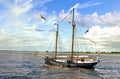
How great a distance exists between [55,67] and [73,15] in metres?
17.7

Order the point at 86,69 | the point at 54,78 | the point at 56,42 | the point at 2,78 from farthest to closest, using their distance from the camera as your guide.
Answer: the point at 56,42, the point at 86,69, the point at 54,78, the point at 2,78

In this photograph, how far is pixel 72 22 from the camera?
3720 inches

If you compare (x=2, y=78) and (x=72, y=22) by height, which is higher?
(x=72, y=22)

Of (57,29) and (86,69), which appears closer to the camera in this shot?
(86,69)

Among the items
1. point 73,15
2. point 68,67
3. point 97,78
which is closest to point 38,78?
point 97,78

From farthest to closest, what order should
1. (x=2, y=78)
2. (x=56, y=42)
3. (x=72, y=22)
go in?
(x=56, y=42) < (x=72, y=22) < (x=2, y=78)

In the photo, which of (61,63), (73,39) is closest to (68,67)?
(61,63)

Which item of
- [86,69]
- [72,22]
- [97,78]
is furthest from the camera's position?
[72,22]

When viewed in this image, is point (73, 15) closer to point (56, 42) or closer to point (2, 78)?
point (56, 42)

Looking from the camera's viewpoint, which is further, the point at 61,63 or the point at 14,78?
the point at 61,63

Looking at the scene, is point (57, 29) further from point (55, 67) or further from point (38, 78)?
point (38, 78)

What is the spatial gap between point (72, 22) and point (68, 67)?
15.2 meters

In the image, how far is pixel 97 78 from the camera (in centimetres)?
6688

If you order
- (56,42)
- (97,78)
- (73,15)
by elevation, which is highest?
(73,15)
